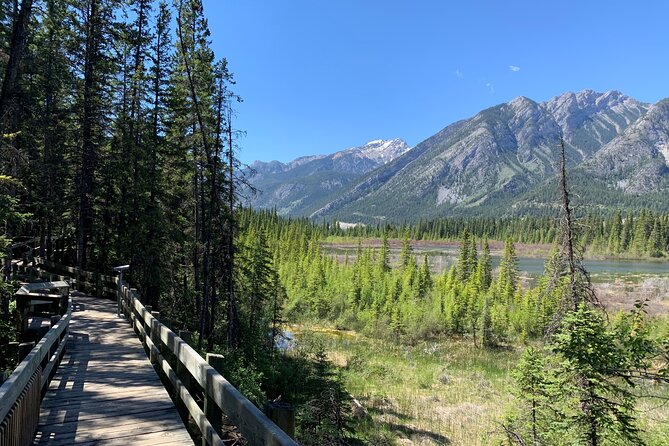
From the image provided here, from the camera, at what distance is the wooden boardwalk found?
16.4 feet

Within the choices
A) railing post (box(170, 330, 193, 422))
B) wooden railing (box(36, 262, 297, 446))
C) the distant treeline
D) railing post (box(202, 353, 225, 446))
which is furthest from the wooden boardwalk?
the distant treeline

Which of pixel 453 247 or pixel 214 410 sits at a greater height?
pixel 214 410

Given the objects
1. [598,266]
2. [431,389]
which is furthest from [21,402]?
[598,266]

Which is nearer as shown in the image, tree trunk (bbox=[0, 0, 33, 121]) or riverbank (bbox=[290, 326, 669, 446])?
tree trunk (bbox=[0, 0, 33, 121])

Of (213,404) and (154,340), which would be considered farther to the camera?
(154,340)

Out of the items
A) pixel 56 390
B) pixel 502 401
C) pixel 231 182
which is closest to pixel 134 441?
pixel 56 390

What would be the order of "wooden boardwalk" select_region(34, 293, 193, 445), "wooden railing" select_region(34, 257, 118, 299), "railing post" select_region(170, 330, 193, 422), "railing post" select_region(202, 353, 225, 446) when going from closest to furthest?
1. "railing post" select_region(202, 353, 225, 446)
2. "wooden boardwalk" select_region(34, 293, 193, 445)
3. "railing post" select_region(170, 330, 193, 422)
4. "wooden railing" select_region(34, 257, 118, 299)

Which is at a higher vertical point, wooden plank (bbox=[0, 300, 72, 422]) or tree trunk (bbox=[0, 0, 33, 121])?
tree trunk (bbox=[0, 0, 33, 121])

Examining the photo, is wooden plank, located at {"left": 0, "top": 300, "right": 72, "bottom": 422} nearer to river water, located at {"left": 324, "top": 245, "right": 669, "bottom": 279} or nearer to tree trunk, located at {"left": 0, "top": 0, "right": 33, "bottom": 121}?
tree trunk, located at {"left": 0, "top": 0, "right": 33, "bottom": 121}

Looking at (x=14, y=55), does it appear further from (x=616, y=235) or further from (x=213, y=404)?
(x=616, y=235)

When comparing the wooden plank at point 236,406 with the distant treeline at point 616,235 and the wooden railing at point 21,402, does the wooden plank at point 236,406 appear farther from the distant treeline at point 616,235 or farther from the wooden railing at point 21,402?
the distant treeline at point 616,235

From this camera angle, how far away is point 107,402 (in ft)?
20.4

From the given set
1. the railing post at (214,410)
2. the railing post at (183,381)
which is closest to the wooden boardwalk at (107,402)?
the railing post at (183,381)

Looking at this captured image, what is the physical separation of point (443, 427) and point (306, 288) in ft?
129
